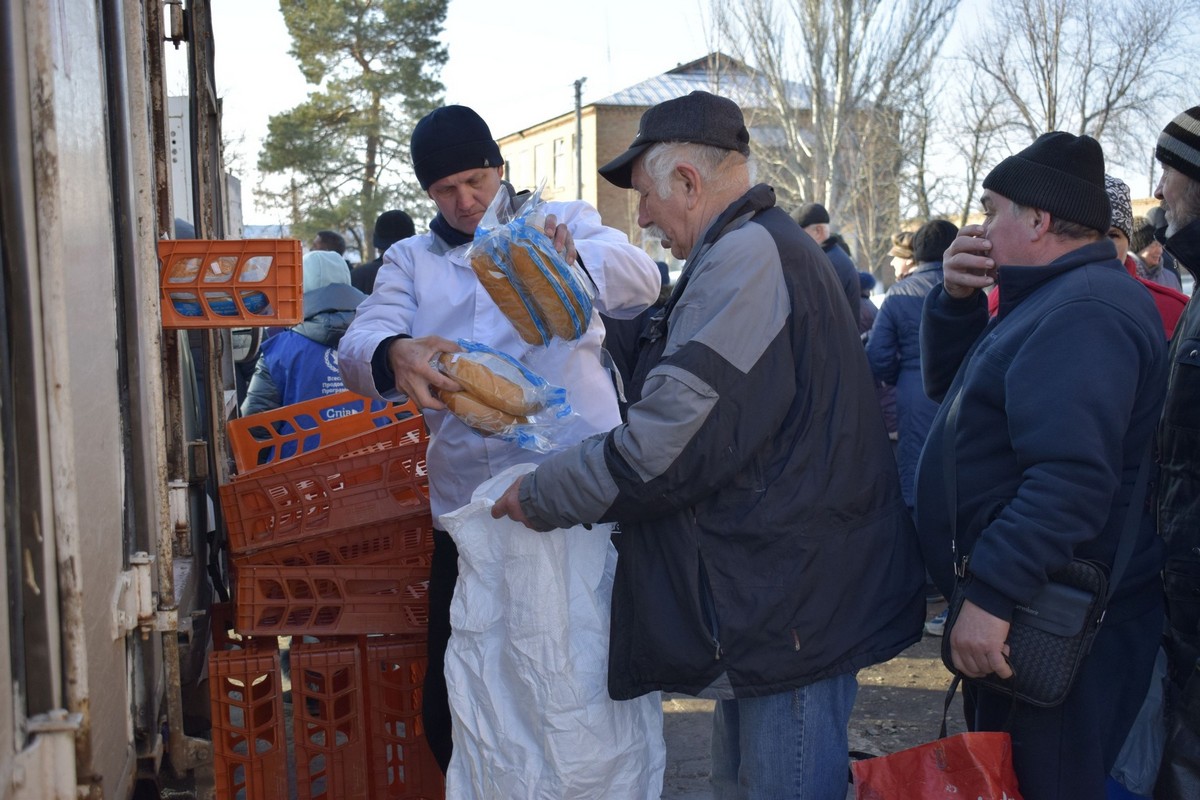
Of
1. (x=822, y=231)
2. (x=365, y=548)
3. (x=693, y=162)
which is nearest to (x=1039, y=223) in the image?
(x=693, y=162)

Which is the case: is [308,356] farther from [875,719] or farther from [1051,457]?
[1051,457]

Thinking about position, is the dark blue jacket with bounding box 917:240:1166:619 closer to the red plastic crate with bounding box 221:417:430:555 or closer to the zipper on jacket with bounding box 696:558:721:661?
the zipper on jacket with bounding box 696:558:721:661

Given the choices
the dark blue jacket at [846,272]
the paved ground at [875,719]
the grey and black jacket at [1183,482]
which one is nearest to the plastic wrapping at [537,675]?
the grey and black jacket at [1183,482]

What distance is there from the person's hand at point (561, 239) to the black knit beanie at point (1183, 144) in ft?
4.52

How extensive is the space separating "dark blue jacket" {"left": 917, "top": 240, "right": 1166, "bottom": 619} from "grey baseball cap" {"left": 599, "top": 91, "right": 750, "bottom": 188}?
2.29ft

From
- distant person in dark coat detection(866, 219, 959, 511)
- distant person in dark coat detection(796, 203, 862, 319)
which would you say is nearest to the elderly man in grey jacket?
distant person in dark coat detection(866, 219, 959, 511)

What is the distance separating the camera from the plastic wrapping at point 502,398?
2.48m

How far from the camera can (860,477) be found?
2221 mm

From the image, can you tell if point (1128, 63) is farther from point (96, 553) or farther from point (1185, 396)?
point (96, 553)

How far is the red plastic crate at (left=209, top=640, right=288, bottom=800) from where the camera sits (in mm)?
2834

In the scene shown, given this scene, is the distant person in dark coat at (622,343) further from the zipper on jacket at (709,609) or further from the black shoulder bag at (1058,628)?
the black shoulder bag at (1058,628)

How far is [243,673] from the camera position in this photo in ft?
9.30

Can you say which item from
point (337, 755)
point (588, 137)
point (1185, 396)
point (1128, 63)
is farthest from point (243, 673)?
point (588, 137)

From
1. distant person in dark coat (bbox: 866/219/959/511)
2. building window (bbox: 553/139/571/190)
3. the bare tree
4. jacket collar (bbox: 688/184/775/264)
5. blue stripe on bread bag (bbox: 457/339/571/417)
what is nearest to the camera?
jacket collar (bbox: 688/184/775/264)
